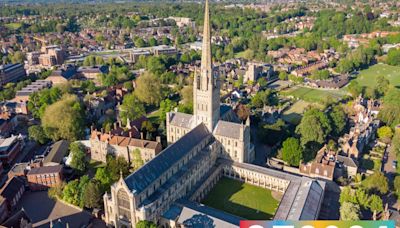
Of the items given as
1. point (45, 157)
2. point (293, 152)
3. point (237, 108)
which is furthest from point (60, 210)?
point (237, 108)

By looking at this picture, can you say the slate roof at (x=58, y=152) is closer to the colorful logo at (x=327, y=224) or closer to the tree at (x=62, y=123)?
the tree at (x=62, y=123)

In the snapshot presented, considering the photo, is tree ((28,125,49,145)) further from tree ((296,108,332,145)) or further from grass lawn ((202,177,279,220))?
tree ((296,108,332,145))

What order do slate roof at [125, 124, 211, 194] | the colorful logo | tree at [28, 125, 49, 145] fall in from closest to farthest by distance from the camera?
1. the colorful logo
2. slate roof at [125, 124, 211, 194]
3. tree at [28, 125, 49, 145]

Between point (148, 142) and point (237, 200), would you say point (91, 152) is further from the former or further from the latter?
point (237, 200)

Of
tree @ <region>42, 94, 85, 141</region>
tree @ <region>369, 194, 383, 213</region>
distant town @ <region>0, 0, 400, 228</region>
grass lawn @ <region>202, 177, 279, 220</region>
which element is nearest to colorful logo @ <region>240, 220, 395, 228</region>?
distant town @ <region>0, 0, 400, 228</region>

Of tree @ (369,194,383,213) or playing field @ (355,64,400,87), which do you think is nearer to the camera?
tree @ (369,194,383,213)

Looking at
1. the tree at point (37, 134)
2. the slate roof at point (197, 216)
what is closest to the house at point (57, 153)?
the tree at point (37, 134)

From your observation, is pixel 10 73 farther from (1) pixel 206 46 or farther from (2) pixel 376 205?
(2) pixel 376 205
